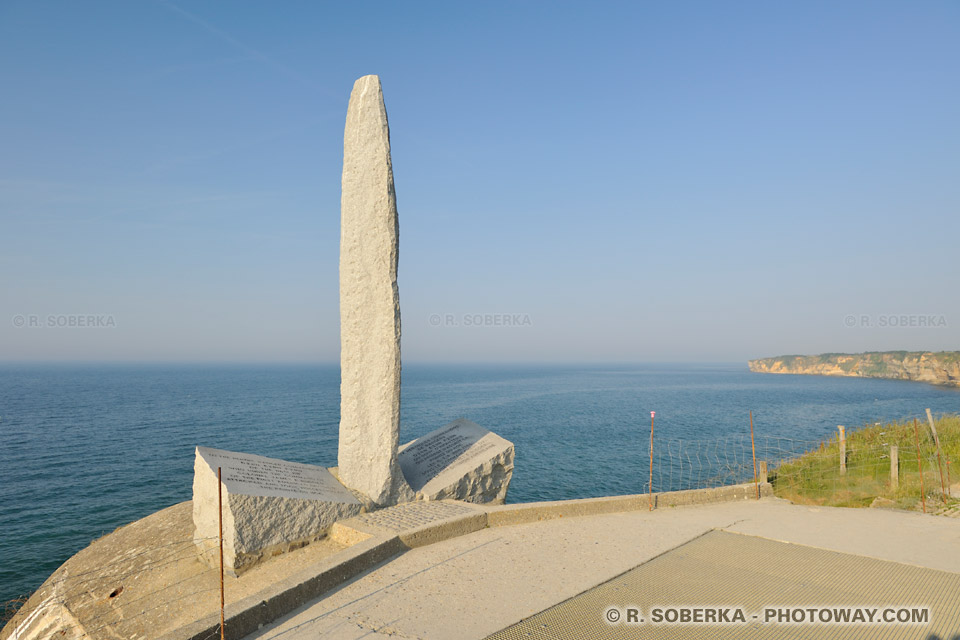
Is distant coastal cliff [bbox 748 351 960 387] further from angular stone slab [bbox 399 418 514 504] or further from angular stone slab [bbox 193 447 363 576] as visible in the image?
angular stone slab [bbox 193 447 363 576]

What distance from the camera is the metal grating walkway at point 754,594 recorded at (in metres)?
5.36

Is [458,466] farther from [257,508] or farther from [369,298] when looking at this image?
[257,508]

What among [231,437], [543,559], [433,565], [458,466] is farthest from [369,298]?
[231,437]

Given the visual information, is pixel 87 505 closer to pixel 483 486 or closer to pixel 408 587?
pixel 483 486

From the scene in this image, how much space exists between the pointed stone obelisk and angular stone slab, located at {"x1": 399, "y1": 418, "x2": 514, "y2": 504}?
0.92 meters

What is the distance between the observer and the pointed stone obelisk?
10.4 m

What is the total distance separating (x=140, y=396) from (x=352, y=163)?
62.8 m

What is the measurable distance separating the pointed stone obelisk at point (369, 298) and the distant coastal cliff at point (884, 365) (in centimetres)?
10667

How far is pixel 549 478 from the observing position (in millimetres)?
22969

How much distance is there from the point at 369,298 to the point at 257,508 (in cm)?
425

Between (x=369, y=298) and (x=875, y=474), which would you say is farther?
(x=875, y=474)

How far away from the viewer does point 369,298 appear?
10.6 metres

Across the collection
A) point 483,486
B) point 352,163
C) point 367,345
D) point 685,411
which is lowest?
point 685,411

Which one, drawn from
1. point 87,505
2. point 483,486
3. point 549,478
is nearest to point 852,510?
point 483,486
